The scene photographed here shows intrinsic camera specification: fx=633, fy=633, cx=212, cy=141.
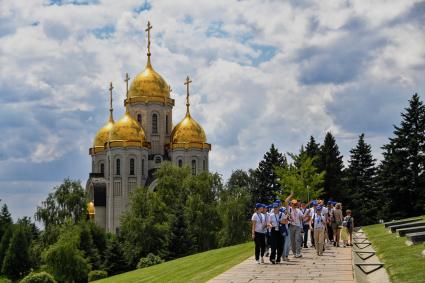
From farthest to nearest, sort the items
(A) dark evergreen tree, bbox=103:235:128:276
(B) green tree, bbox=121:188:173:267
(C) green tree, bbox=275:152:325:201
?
(B) green tree, bbox=121:188:173:267, (A) dark evergreen tree, bbox=103:235:128:276, (C) green tree, bbox=275:152:325:201

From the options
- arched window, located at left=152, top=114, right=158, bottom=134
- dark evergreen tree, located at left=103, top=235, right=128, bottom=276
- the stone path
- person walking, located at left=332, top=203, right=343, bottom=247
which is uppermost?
arched window, located at left=152, top=114, right=158, bottom=134

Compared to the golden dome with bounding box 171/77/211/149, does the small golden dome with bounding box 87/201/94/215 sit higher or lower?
lower

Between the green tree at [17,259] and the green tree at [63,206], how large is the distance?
2874 mm

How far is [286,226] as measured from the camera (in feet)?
62.8

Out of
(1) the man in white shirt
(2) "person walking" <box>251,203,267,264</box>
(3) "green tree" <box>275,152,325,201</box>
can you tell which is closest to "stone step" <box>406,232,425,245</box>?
(1) the man in white shirt

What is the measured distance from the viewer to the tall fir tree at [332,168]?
54.5 metres

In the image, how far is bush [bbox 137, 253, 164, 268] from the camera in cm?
4462

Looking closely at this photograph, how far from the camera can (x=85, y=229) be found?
5209cm

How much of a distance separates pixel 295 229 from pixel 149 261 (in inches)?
1040

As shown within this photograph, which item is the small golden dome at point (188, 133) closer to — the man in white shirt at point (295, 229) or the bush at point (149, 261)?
the bush at point (149, 261)

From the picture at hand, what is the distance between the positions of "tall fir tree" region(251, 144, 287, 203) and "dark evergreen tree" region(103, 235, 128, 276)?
18336 mm

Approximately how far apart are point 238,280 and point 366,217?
4311 cm

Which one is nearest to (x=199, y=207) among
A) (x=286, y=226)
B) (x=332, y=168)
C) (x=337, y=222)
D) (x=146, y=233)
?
(x=146, y=233)

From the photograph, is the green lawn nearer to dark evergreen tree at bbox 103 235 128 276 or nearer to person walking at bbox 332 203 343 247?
person walking at bbox 332 203 343 247
